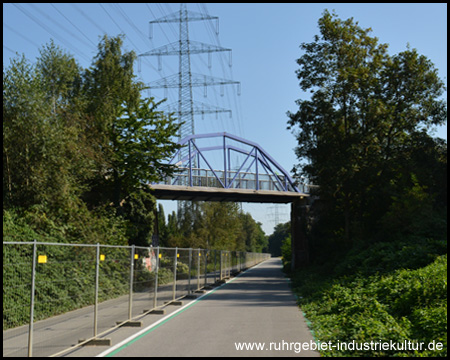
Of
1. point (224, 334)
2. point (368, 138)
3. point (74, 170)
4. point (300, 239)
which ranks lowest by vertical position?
point (224, 334)

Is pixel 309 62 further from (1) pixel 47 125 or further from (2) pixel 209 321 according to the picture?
(2) pixel 209 321

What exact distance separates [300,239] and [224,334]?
1494 inches

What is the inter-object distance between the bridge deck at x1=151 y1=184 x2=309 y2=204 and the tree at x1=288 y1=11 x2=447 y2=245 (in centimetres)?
1394

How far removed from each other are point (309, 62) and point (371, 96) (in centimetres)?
455

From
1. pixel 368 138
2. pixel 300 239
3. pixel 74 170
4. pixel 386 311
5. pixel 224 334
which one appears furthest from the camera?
pixel 300 239

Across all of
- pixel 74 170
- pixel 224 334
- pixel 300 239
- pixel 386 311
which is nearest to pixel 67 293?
pixel 224 334

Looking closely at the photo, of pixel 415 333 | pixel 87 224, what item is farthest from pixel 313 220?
pixel 415 333

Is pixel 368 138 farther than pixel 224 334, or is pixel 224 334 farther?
pixel 368 138

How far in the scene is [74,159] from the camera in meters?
23.7

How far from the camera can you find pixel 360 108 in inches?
1384

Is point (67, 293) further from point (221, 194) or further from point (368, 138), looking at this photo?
point (221, 194)

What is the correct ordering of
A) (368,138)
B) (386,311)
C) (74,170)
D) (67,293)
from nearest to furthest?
(67,293) → (386,311) → (74,170) → (368,138)

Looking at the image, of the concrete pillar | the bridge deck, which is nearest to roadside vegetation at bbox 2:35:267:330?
the bridge deck

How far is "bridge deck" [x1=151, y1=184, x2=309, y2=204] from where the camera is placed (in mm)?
46812
